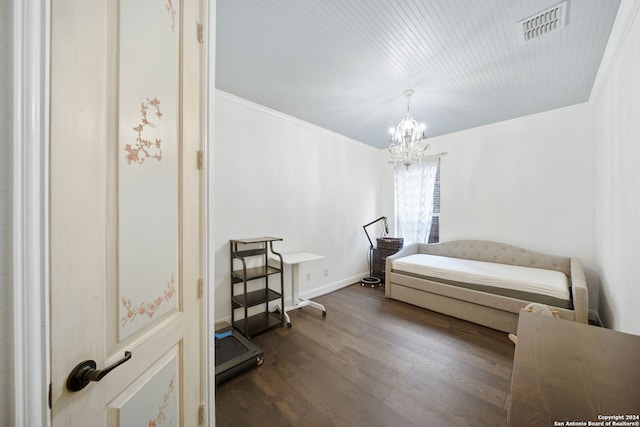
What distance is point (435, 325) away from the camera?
105 inches

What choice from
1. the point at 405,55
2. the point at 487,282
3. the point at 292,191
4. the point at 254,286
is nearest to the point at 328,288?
the point at 254,286

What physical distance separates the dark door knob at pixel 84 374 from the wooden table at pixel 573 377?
109 cm

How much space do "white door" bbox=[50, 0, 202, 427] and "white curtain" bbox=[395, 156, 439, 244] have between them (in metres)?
3.89

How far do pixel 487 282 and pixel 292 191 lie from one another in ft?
8.74

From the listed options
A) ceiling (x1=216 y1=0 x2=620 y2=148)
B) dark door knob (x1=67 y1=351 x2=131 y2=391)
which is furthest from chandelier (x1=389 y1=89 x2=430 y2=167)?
dark door knob (x1=67 y1=351 x2=131 y2=391)

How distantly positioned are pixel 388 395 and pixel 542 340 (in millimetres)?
1115

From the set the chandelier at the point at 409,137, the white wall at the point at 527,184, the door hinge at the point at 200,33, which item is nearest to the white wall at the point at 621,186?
the white wall at the point at 527,184

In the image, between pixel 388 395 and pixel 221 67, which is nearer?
pixel 388 395

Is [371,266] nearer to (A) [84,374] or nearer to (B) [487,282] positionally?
(B) [487,282]

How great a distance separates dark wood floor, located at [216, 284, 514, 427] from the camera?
149 cm

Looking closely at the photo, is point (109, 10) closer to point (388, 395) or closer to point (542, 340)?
point (542, 340)

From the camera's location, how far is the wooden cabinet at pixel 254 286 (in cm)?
251

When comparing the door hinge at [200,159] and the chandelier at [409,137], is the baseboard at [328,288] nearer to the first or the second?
the chandelier at [409,137]

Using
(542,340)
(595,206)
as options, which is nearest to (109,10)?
(542,340)
